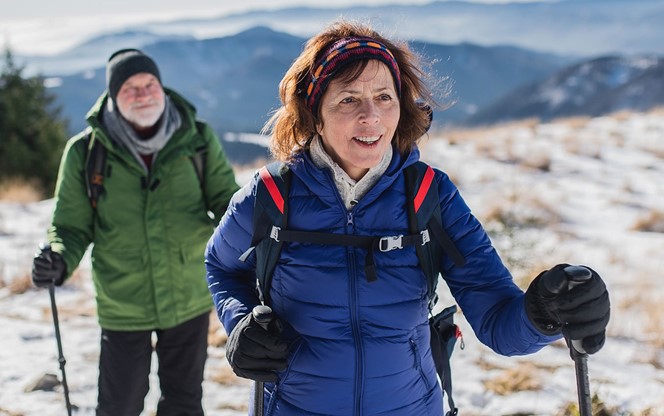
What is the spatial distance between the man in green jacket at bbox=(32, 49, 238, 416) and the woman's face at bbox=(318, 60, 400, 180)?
135cm

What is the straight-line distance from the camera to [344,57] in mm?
1800

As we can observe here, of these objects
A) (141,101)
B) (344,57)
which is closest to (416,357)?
(344,57)

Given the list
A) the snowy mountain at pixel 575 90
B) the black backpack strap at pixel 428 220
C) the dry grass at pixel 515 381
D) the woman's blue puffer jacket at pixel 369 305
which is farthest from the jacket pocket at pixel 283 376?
the snowy mountain at pixel 575 90

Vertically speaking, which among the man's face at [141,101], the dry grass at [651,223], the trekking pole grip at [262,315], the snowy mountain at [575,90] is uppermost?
the snowy mountain at [575,90]

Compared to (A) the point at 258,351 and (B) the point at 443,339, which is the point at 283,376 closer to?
(A) the point at 258,351

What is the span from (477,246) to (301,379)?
0.66m

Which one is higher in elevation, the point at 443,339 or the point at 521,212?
the point at 443,339

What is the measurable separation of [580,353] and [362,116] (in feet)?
2.90

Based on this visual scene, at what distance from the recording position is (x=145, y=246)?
2.94 meters

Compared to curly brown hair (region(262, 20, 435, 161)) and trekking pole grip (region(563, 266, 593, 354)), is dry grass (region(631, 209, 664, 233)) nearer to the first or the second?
curly brown hair (region(262, 20, 435, 161))

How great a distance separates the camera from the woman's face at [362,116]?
1.80 metres

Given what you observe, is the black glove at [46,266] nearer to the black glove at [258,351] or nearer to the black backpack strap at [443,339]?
the black glove at [258,351]

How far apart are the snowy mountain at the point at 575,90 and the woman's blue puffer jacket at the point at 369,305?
14509 cm

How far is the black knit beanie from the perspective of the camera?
3.08m
